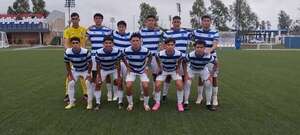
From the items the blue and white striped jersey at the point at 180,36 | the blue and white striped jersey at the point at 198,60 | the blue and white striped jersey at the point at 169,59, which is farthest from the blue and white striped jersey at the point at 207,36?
the blue and white striped jersey at the point at 169,59

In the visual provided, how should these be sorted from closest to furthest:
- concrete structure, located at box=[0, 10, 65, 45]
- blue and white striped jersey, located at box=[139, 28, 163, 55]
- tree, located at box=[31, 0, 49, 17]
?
blue and white striped jersey, located at box=[139, 28, 163, 55], concrete structure, located at box=[0, 10, 65, 45], tree, located at box=[31, 0, 49, 17]

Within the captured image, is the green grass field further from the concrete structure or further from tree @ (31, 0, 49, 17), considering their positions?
tree @ (31, 0, 49, 17)

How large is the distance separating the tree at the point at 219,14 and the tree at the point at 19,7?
38321 millimetres

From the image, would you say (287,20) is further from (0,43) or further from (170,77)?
(170,77)

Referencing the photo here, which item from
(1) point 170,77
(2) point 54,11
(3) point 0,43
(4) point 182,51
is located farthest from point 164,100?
(2) point 54,11

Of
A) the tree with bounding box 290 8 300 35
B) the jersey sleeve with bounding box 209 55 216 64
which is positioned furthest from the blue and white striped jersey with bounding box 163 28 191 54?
the tree with bounding box 290 8 300 35

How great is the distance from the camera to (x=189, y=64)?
8180 millimetres

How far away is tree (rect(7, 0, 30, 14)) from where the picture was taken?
86250 mm

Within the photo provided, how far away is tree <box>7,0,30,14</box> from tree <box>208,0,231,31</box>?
38321mm

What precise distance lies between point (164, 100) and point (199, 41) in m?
1.83

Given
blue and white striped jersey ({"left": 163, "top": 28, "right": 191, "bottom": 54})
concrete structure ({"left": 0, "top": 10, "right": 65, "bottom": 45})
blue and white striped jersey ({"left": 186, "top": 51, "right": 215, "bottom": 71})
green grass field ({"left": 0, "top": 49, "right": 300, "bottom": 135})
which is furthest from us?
concrete structure ({"left": 0, "top": 10, "right": 65, "bottom": 45})

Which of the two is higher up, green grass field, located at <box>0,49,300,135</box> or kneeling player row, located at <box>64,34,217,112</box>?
kneeling player row, located at <box>64,34,217,112</box>

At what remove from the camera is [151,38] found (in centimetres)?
843

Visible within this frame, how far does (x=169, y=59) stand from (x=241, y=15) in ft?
244
